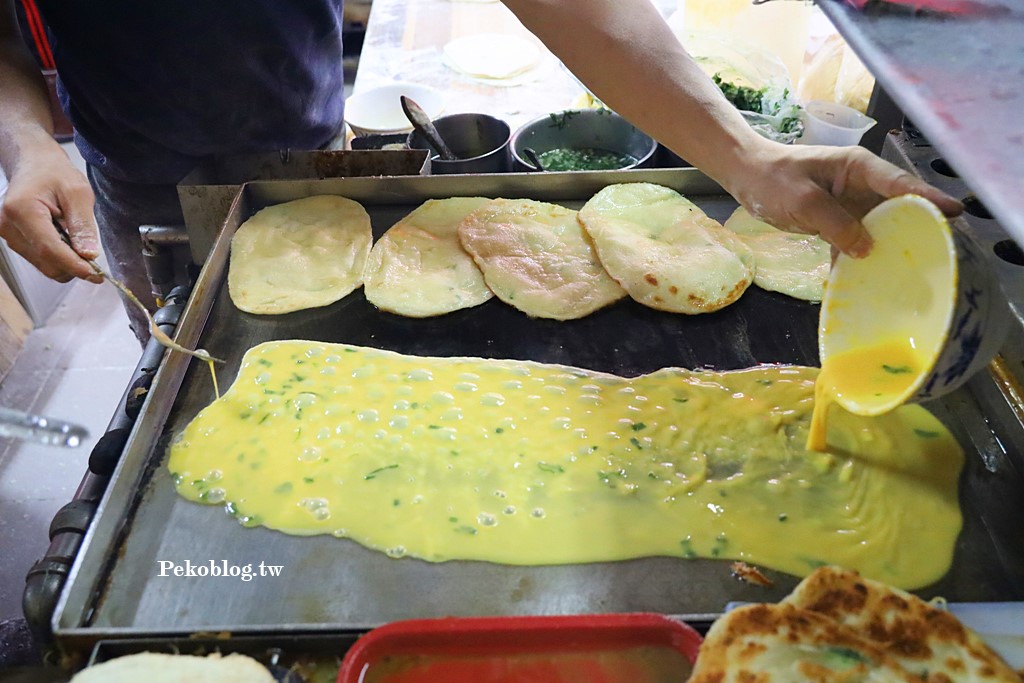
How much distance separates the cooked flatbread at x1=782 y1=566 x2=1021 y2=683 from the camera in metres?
1.08

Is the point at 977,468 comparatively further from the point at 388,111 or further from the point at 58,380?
the point at 58,380

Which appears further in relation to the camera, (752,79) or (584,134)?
(752,79)

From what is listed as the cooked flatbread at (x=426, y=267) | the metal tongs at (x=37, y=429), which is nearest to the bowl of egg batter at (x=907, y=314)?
the cooked flatbread at (x=426, y=267)

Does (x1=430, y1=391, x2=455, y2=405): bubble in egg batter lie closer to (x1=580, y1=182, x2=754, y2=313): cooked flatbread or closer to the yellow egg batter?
(x1=580, y1=182, x2=754, y2=313): cooked flatbread

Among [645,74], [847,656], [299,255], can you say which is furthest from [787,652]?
[299,255]

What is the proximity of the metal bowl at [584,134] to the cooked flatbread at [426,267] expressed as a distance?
47 centimetres

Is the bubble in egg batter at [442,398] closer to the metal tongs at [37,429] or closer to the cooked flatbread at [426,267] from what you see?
the cooked flatbread at [426,267]

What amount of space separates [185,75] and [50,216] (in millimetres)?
623

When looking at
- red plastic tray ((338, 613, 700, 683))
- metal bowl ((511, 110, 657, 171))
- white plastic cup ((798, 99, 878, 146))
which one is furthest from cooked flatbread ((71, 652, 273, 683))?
white plastic cup ((798, 99, 878, 146))

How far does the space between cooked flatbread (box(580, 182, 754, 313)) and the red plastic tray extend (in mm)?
1006

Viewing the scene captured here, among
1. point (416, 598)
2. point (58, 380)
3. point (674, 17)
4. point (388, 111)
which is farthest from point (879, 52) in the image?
point (58, 380)

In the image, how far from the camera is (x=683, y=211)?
7.48 ft

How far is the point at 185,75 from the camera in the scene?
215 cm

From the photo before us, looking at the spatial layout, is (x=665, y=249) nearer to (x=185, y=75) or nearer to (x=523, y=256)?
(x=523, y=256)
